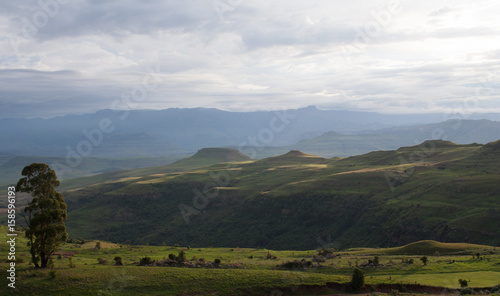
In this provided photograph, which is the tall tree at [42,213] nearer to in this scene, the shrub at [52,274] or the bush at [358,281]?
the shrub at [52,274]

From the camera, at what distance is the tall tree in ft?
133

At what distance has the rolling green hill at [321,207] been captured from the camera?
93.4m

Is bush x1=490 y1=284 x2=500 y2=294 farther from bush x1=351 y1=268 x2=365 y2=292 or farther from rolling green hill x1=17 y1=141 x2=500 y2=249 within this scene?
rolling green hill x1=17 y1=141 x2=500 y2=249

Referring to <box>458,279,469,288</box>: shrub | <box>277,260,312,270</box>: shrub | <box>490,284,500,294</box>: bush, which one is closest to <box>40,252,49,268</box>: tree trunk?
<box>277,260,312,270</box>: shrub

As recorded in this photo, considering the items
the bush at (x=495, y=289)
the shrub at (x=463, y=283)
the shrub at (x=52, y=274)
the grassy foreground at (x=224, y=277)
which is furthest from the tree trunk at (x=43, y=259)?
the bush at (x=495, y=289)

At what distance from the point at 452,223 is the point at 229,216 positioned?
247 ft

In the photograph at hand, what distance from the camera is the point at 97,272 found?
138 feet

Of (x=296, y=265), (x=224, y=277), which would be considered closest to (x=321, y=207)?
(x=296, y=265)

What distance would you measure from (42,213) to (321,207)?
93.8 meters

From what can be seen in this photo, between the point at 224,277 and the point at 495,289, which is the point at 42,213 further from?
the point at 495,289

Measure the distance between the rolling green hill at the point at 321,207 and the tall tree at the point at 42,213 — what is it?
74404 mm

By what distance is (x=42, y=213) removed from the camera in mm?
40781

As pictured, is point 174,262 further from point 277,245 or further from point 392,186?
point 392,186

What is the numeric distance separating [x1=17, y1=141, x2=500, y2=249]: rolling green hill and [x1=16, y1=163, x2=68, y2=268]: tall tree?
74.4 metres
